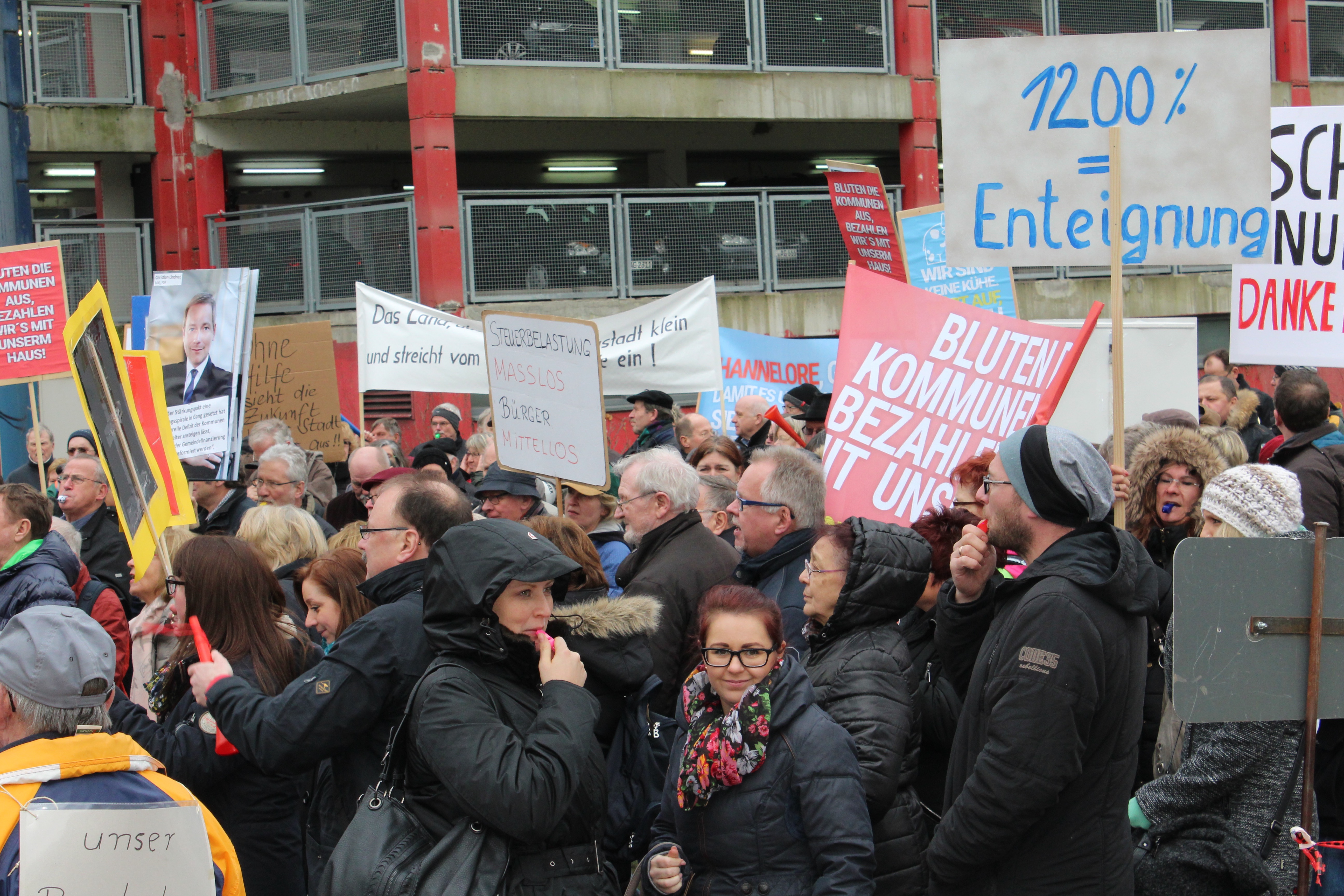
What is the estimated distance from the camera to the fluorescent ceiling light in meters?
19.3

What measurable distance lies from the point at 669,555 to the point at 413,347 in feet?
22.2

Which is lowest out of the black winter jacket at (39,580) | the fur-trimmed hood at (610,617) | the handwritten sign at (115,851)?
the handwritten sign at (115,851)

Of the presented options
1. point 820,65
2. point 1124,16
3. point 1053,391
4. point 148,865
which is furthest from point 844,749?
point 1124,16

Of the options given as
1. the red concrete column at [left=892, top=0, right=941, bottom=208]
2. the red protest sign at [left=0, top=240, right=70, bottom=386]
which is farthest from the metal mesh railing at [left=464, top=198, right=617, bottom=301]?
the red protest sign at [left=0, top=240, right=70, bottom=386]

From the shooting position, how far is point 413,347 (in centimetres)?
1098

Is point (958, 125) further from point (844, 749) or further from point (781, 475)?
point (844, 749)

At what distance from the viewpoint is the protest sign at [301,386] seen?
10438 millimetres

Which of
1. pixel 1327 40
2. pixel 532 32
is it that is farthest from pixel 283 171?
pixel 1327 40

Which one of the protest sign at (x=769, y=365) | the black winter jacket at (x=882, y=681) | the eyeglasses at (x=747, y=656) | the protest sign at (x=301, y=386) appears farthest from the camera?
the protest sign at (x=769, y=365)

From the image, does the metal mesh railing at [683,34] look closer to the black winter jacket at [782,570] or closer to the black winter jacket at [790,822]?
the black winter jacket at [782,570]

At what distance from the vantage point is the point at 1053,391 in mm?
4742

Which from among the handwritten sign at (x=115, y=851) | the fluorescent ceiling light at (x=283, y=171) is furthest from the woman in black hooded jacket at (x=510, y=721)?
the fluorescent ceiling light at (x=283, y=171)

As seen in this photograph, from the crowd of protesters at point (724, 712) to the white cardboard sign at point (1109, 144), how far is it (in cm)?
97

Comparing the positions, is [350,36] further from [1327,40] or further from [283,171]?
[1327,40]
